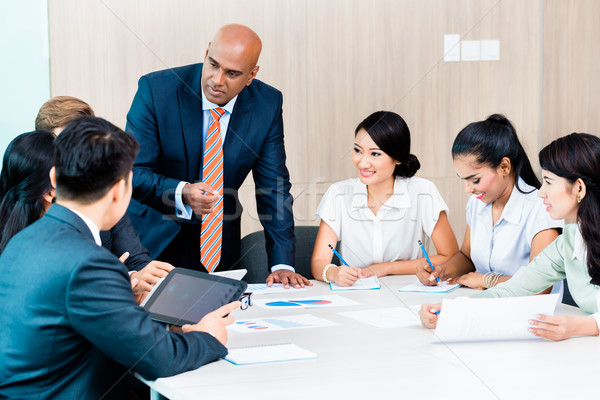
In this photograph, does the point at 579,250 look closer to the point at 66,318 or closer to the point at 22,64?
the point at 66,318

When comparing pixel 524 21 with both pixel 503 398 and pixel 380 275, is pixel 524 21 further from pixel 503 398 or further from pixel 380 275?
pixel 503 398

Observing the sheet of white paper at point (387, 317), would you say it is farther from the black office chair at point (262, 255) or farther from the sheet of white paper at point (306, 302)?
the black office chair at point (262, 255)

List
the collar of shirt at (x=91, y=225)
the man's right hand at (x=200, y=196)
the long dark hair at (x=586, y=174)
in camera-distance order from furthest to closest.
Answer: the man's right hand at (x=200, y=196) < the long dark hair at (x=586, y=174) < the collar of shirt at (x=91, y=225)

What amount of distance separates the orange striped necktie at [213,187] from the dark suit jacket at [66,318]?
132 cm

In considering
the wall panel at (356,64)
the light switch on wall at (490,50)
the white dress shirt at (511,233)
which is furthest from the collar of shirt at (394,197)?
the light switch on wall at (490,50)

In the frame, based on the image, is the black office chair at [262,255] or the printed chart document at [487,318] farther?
the black office chair at [262,255]

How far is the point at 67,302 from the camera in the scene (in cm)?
115

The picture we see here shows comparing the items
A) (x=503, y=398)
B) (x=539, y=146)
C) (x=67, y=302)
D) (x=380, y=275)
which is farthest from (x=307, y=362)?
(x=539, y=146)

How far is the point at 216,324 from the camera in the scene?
1.44 m

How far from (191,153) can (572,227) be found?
1498 mm

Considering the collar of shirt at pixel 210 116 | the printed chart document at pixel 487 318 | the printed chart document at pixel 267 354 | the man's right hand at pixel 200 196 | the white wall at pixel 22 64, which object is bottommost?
the printed chart document at pixel 267 354

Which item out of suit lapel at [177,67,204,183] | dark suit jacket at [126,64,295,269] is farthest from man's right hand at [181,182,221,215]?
suit lapel at [177,67,204,183]

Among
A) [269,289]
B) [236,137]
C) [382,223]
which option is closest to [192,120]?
[236,137]

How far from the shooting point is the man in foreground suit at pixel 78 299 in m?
1.16
